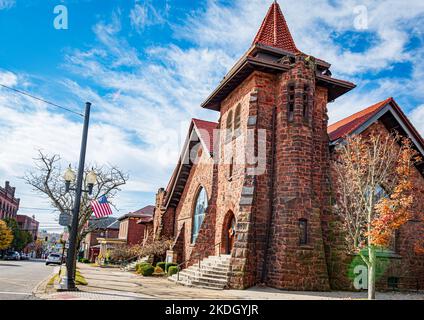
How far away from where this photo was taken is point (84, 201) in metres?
19.8

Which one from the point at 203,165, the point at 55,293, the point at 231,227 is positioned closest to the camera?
the point at 55,293

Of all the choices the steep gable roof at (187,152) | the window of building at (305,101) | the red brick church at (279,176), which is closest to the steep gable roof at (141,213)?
the steep gable roof at (187,152)

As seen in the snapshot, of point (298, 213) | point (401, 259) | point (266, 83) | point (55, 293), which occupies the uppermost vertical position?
point (266, 83)

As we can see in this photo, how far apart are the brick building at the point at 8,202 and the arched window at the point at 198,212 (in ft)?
184

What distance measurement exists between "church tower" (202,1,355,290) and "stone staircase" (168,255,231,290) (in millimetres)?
729

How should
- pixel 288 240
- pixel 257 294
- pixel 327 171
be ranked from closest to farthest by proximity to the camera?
pixel 257 294
pixel 288 240
pixel 327 171

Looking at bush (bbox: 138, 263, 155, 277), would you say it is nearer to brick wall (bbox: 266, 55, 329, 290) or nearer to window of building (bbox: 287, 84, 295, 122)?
brick wall (bbox: 266, 55, 329, 290)

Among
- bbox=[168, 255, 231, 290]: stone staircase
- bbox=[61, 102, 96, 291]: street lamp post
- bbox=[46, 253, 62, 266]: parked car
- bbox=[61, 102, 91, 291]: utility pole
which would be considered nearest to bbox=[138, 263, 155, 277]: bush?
bbox=[168, 255, 231, 290]: stone staircase

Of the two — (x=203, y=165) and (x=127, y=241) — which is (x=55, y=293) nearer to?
(x=203, y=165)

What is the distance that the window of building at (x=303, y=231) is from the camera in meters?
16.7

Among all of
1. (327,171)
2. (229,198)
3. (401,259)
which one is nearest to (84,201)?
(229,198)

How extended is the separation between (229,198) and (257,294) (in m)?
6.32

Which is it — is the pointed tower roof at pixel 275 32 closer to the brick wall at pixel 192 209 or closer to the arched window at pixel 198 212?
the brick wall at pixel 192 209
